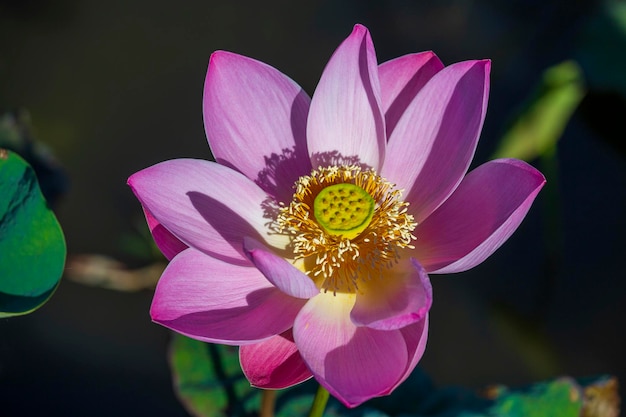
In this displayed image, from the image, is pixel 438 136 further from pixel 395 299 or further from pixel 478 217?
pixel 395 299

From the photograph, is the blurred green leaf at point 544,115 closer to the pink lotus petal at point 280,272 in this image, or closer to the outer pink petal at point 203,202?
the outer pink petal at point 203,202

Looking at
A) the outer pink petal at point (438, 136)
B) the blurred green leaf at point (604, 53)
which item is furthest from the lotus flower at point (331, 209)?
the blurred green leaf at point (604, 53)

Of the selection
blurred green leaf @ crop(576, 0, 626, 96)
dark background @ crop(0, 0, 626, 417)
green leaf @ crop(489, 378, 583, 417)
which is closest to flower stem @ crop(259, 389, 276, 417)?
green leaf @ crop(489, 378, 583, 417)

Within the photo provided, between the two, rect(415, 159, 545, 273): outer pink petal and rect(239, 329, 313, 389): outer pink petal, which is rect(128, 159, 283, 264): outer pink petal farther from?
rect(415, 159, 545, 273): outer pink petal

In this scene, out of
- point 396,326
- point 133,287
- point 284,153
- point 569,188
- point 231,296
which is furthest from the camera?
point 569,188

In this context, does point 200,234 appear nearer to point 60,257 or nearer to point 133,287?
point 60,257

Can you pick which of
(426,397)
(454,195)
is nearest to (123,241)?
(426,397)

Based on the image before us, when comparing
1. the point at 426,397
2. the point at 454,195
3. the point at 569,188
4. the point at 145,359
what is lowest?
the point at 145,359
